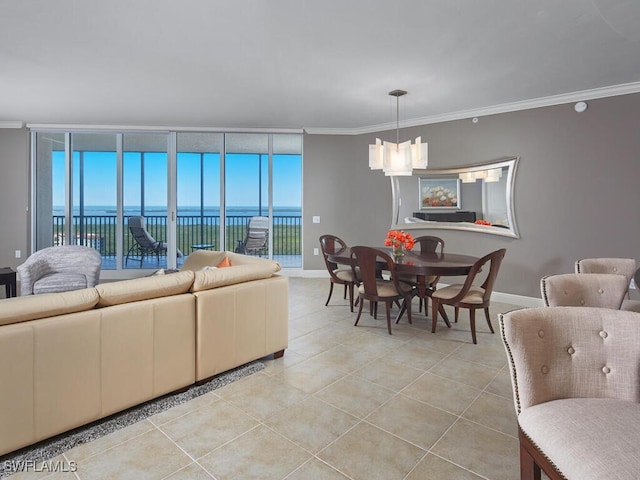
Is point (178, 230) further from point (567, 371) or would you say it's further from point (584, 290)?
point (567, 371)

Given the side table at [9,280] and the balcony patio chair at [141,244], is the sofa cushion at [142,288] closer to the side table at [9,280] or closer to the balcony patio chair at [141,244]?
the side table at [9,280]

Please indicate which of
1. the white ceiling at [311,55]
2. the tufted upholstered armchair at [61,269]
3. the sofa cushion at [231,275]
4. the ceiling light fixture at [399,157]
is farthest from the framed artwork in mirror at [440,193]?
the tufted upholstered armchair at [61,269]

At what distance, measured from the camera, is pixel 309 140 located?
654 centimetres

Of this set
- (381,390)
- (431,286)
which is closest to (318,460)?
(381,390)

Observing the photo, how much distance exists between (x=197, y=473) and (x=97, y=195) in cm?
619

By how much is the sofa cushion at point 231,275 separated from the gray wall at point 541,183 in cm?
351

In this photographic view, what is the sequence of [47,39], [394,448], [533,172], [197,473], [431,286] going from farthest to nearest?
[533,172] < [431,286] < [47,39] < [394,448] < [197,473]

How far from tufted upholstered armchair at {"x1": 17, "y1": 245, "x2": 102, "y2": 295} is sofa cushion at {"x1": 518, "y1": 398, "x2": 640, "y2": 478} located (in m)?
4.53

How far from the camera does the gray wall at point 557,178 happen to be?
413cm

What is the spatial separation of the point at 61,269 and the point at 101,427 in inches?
119

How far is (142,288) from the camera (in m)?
2.20

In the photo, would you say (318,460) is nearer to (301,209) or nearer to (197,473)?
(197,473)

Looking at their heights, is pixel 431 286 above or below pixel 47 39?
below

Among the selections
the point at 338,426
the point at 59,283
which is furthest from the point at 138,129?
the point at 338,426
